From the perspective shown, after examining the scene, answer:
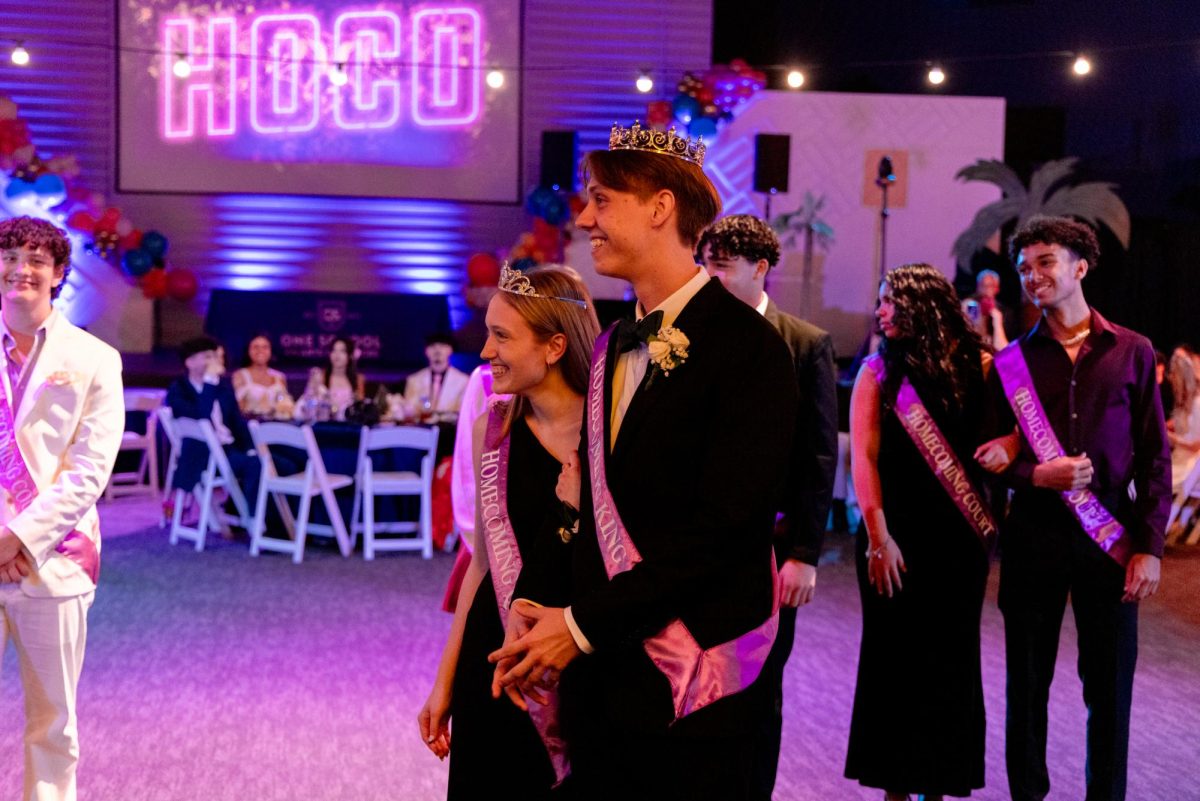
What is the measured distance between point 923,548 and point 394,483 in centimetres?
449

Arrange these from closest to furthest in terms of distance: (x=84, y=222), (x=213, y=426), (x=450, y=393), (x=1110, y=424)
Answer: (x=1110, y=424), (x=213, y=426), (x=450, y=393), (x=84, y=222)

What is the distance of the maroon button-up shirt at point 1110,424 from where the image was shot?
9.64ft

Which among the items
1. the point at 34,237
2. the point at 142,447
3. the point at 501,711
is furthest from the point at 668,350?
the point at 142,447

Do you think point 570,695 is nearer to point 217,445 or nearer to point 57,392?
point 57,392

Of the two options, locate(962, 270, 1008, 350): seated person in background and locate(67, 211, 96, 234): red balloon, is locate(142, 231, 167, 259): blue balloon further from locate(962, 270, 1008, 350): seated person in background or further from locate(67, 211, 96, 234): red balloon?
locate(962, 270, 1008, 350): seated person in background

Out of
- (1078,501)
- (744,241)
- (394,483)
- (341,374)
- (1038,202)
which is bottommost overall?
(394,483)

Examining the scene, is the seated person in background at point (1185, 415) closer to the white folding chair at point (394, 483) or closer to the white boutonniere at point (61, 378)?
the white folding chair at point (394, 483)

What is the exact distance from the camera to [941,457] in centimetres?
296

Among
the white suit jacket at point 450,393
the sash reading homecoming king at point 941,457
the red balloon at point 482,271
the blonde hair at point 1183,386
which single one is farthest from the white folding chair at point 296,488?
the blonde hair at point 1183,386

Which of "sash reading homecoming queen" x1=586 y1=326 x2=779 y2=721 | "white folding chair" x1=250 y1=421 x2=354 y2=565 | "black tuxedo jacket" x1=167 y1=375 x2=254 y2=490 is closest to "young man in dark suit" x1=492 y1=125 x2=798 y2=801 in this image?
"sash reading homecoming queen" x1=586 y1=326 x2=779 y2=721

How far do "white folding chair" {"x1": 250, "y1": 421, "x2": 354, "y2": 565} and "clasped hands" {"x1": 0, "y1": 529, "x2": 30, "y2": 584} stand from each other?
427cm

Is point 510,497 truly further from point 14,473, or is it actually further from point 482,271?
point 482,271

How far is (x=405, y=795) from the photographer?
341 centimetres

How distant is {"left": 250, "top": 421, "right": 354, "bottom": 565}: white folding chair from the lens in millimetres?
6879
